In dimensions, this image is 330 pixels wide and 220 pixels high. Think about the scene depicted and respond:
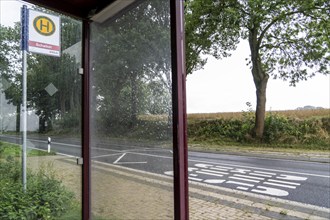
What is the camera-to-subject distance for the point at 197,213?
4.19 metres

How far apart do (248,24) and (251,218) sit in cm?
1050

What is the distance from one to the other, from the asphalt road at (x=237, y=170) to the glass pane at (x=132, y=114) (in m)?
0.01

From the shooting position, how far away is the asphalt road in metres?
2.37

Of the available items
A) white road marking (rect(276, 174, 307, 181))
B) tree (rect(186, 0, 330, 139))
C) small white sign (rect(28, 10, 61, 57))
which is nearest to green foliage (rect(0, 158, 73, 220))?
small white sign (rect(28, 10, 61, 57))

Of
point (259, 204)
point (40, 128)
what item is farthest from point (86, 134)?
point (259, 204)

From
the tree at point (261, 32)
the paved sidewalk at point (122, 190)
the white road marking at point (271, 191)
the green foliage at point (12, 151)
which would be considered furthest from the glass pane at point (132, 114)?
the tree at point (261, 32)

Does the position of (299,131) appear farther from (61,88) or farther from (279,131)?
(61,88)

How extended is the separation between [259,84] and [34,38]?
42.3 ft

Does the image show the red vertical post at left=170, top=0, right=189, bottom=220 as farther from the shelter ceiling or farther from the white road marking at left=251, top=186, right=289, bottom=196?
the white road marking at left=251, top=186, right=289, bottom=196

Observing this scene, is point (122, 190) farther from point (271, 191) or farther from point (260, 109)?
point (260, 109)

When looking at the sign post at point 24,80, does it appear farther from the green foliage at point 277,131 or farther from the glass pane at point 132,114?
the green foliage at point 277,131

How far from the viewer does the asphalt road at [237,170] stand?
7.77 ft

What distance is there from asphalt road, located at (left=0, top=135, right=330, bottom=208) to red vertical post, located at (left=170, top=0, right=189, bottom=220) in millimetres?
111

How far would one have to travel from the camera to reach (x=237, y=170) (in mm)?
8172
